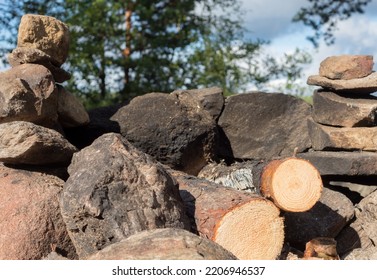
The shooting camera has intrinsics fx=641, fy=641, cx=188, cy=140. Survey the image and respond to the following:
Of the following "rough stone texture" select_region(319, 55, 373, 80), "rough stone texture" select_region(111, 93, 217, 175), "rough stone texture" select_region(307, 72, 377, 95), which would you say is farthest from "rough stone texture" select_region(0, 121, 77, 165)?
"rough stone texture" select_region(319, 55, 373, 80)

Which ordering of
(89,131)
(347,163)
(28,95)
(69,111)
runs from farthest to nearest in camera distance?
(89,131)
(69,111)
(347,163)
(28,95)

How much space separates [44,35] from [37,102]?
81 centimetres

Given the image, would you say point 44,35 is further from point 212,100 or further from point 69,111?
point 212,100

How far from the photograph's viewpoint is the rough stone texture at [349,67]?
643 cm

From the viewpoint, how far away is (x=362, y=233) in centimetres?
619

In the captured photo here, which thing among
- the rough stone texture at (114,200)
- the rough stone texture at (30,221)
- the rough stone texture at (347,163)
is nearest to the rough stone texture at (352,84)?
the rough stone texture at (347,163)

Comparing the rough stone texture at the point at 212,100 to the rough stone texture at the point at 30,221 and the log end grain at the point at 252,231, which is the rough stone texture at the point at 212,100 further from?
the rough stone texture at the point at 30,221

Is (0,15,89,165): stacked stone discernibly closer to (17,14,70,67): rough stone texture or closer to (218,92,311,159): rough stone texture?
(17,14,70,67): rough stone texture

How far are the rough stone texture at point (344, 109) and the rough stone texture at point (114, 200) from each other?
Result: 2476 mm

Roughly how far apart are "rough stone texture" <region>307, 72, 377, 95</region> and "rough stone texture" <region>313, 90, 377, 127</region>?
0.29ft

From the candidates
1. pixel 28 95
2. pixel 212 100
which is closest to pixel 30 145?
pixel 28 95

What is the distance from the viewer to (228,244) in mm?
4848
